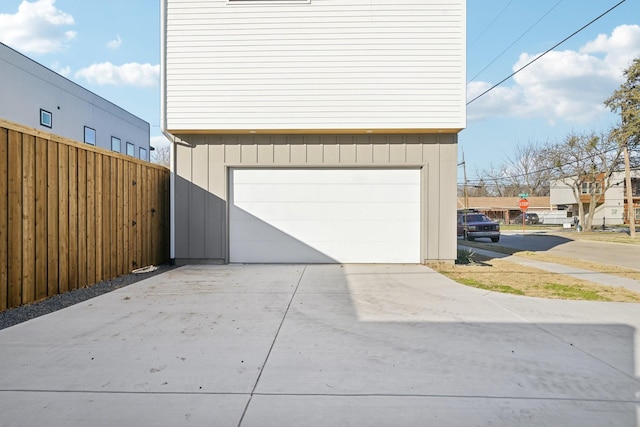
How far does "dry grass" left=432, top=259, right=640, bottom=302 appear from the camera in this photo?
591cm

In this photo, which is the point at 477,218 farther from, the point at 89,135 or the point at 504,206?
the point at 504,206

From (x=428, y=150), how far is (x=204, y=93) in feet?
17.1

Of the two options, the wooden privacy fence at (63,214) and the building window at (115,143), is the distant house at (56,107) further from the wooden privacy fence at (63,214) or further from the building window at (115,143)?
the wooden privacy fence at (63,214)

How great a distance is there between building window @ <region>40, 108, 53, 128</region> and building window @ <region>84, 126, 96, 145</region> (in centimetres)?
244

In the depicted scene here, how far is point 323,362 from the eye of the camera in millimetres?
3242

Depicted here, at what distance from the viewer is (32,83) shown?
1451cm

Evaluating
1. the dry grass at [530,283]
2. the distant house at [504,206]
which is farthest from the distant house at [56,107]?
the distant house at [504,206]

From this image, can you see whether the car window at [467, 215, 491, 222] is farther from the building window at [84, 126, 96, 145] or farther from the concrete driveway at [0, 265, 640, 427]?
the building window at [84, 126, 96, 145]

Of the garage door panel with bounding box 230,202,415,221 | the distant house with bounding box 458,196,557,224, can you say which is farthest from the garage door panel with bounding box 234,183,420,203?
the distant house with bounding box 458,196,557,224

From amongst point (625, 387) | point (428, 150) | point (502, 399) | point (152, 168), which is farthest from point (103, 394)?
point (428, 150)

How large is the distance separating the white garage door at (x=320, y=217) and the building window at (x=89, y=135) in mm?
13159

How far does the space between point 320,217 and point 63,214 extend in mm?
5019

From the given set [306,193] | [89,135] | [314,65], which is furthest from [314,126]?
[89,135]

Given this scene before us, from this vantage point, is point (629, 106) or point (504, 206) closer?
point (629, 106)
